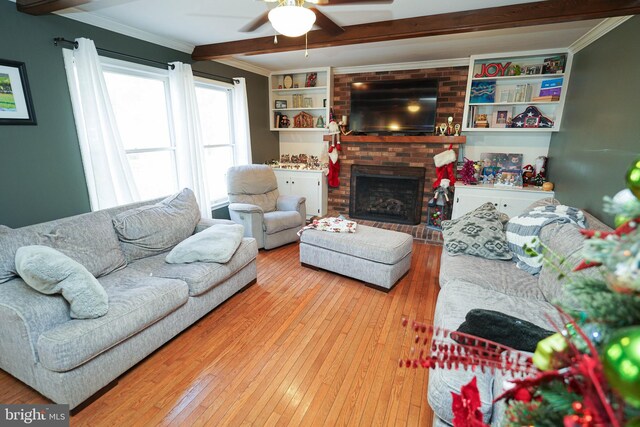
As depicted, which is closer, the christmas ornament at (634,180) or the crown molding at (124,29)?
the christmas ornament at (634,180)

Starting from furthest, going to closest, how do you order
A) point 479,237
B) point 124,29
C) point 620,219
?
point 124,29
point 479,237
point 620,219

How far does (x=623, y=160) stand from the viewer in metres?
2.12

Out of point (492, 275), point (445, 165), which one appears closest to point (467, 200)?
point (445, 165)

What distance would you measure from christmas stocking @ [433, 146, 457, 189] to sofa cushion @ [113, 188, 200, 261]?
3199mm

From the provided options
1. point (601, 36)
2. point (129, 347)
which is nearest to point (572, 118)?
point (601, 36)

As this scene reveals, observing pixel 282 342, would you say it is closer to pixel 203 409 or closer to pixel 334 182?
pixel 203 409

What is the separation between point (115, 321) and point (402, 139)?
12.8ft

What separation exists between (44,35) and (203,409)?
9.72ft

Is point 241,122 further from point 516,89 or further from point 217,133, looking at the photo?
point 516,89

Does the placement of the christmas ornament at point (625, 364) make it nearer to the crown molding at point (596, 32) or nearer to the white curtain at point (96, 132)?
the crown molding at point (596, 32)

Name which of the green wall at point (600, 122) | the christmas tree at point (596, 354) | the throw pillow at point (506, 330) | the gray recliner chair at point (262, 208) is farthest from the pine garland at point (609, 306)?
the gray recliner chair at point (262, 208)

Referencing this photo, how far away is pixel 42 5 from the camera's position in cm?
208

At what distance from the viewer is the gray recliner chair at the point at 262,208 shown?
3607 millimetres

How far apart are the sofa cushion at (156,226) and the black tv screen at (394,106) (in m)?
2.83
